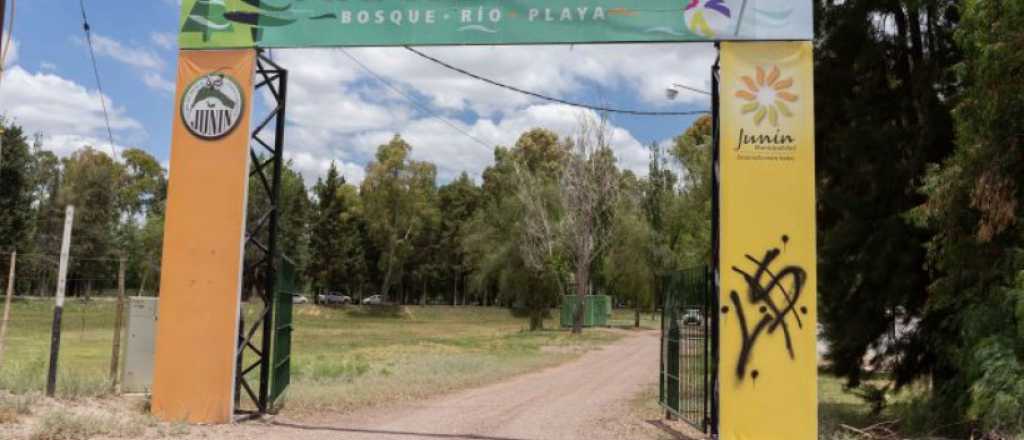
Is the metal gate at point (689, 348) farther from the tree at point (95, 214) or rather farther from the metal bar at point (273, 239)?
the tree at point (95, 214)

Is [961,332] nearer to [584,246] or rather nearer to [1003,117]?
[1003,117]

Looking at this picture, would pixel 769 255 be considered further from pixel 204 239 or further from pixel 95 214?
pixel 95 214

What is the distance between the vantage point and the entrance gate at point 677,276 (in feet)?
31.7

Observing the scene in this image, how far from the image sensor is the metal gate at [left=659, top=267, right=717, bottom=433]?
413 inches

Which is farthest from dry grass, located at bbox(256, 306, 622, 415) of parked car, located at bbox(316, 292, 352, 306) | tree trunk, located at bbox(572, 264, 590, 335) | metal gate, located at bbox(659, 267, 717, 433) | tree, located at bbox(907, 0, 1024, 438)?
parked car, located at bbox(316, 292, 352, 306)

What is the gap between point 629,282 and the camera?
4616 centimetres

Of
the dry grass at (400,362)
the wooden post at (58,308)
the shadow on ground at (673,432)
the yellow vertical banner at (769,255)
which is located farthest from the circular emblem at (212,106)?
the shadow on ground at (673,432)

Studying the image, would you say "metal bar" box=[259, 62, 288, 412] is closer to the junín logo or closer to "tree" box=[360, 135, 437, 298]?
the junín logo

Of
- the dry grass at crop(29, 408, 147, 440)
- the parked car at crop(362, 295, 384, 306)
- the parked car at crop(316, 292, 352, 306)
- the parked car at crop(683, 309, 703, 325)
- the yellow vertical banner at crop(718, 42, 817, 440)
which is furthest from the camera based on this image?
the parked car at crop(316, 292, 352, 306)

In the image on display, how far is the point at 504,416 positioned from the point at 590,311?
35.1m

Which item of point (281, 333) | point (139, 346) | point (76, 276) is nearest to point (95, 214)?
point (76, 276)

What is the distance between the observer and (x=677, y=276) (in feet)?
39.7

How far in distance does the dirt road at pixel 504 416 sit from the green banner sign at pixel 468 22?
529cm

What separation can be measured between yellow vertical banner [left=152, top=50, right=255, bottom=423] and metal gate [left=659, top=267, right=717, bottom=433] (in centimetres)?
631
